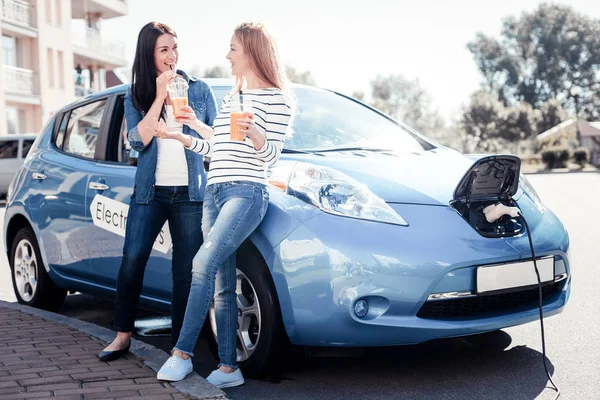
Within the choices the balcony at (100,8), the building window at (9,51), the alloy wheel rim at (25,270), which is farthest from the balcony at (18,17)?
the alloy wheel rim at (25,270)

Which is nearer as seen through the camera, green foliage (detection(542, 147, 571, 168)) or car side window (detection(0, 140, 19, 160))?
car side window (detection(0, 140, 19, 160))

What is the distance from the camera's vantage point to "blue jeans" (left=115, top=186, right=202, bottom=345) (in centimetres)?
415

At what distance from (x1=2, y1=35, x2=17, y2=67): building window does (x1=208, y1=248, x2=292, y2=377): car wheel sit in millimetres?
32876

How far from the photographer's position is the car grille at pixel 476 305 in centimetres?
380

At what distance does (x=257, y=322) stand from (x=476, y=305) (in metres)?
1.07

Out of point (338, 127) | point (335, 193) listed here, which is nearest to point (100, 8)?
point (338, 127)

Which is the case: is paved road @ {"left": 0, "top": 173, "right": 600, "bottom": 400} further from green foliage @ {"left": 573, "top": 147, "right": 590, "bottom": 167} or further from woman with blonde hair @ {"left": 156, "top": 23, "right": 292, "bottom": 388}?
green foliage @ {"left": 573, "top": 147, "right": 590, "bottom": 167}

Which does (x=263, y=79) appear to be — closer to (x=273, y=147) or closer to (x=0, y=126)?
(x=273, y=147)

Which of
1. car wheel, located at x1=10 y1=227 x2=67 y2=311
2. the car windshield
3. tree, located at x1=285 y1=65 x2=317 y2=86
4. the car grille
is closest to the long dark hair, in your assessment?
the car windshield

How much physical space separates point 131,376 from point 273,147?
51.1 inches

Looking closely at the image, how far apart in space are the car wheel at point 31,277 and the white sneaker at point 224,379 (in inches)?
94.9

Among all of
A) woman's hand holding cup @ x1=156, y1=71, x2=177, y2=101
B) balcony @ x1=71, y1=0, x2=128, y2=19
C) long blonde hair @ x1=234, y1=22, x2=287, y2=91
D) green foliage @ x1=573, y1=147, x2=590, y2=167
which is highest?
balcony @ x1=71, y1=0, x2=128, y2=19

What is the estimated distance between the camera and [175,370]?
377 cm

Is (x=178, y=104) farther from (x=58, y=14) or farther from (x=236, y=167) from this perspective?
(x=58, y=14)
